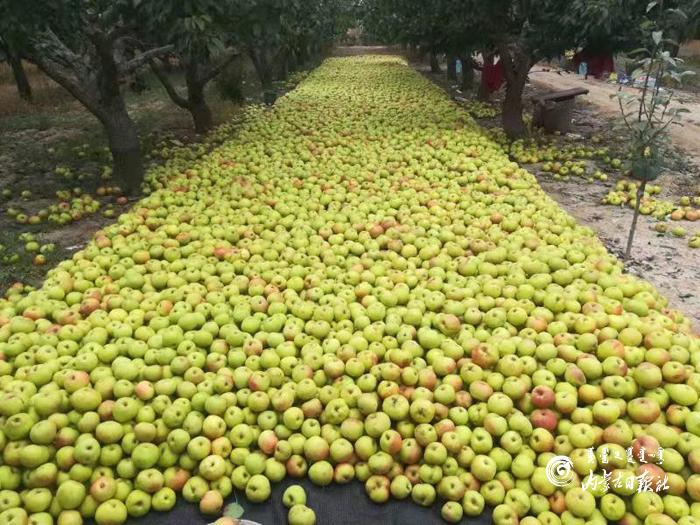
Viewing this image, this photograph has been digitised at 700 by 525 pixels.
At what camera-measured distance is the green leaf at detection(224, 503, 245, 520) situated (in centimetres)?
301

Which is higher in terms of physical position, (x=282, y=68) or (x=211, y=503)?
(x=282, y=68)

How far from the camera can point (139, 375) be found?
3.57m

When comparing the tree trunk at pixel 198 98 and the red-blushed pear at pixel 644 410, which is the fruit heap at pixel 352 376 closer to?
the red-blushed pear at pixel 644 410

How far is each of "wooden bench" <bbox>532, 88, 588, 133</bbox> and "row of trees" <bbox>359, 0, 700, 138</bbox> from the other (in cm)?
102

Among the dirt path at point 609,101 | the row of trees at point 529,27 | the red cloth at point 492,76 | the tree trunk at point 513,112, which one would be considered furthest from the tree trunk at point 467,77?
the tree trunk at point 513,112

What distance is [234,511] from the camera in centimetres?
304

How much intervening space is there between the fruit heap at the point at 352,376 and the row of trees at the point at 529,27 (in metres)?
5.20

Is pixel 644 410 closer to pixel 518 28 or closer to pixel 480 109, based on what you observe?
pixel 518 28

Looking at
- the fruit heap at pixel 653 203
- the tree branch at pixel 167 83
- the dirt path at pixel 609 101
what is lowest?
the dirt path at pixel 609 101

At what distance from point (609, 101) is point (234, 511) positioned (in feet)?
64.2

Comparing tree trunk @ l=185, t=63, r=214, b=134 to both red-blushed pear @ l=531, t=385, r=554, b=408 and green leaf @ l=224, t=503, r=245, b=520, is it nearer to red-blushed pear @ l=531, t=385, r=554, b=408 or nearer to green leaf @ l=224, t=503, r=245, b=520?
green leaf @ l=224, t=503, r=245, b=520

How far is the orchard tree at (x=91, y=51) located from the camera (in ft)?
18.2

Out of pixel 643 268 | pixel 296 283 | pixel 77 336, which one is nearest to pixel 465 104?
pixel 643 268

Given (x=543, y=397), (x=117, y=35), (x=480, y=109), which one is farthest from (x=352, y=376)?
(x=480, y=109)
